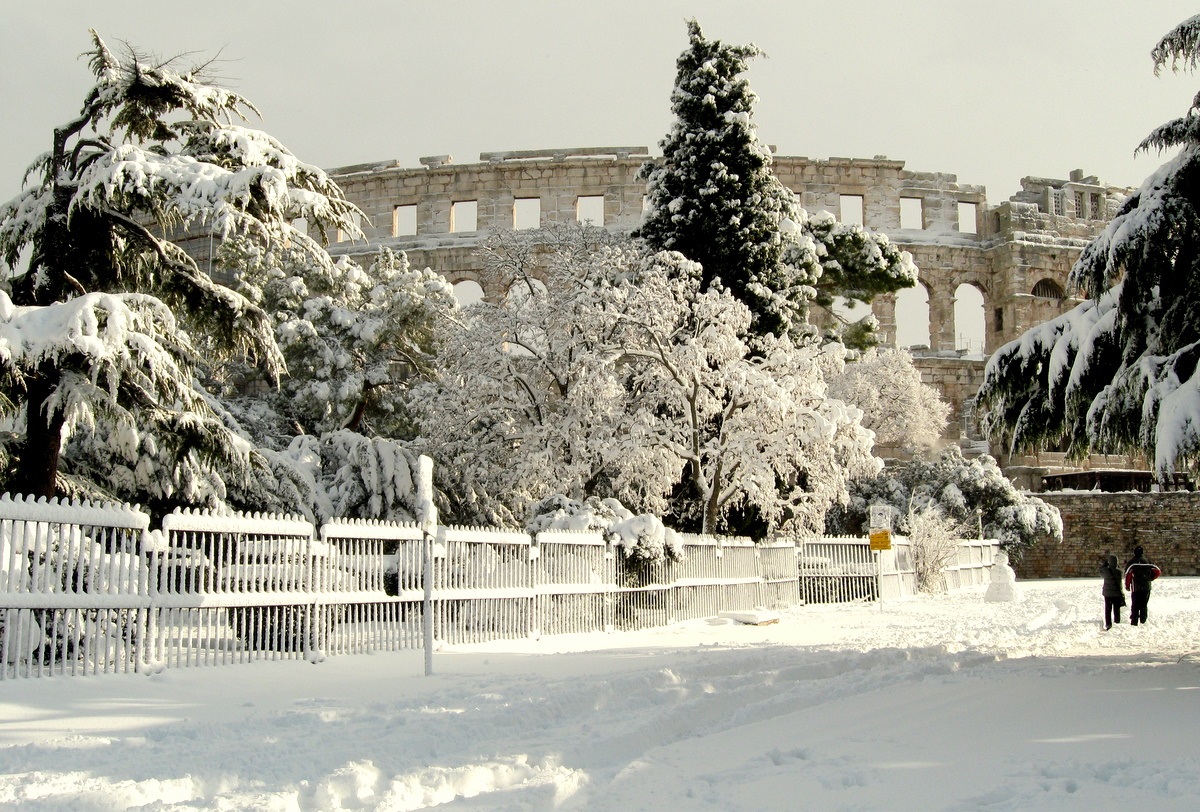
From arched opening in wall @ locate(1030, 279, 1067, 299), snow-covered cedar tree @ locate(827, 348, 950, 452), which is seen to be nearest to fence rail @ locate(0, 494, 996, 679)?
snow-covered cedar tree @ locate(827, 348, 950, 452)

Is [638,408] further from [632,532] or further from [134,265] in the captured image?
[134,265]

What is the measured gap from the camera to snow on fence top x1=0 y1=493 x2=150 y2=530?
23.1 ft

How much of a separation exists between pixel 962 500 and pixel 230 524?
1019 inches

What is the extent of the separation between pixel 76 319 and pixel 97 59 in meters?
→ 3.60

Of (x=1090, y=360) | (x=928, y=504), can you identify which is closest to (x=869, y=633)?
(x=1090, y=360)

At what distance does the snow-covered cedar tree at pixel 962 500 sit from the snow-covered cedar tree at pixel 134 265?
22.0 metres

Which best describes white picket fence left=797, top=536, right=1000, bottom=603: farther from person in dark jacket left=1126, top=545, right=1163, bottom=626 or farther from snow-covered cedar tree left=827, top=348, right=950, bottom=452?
snow-covered cedar tree left=827, top=348, right=950, bottom=452

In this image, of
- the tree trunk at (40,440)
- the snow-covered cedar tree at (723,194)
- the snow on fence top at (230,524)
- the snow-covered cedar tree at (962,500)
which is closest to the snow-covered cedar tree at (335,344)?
the snow-covered cedar tree at (723,194)

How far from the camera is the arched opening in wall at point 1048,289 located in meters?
43.3

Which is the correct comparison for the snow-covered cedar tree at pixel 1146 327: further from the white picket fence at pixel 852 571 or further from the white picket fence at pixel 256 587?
the white picket fence at pixel 852 571

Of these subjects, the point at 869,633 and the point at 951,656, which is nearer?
the point at 951,656

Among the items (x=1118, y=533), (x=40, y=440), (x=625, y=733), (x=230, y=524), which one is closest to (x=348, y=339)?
(x=40, y=440)

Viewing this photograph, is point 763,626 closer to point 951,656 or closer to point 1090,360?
point 951,656

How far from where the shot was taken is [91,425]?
923 cm
